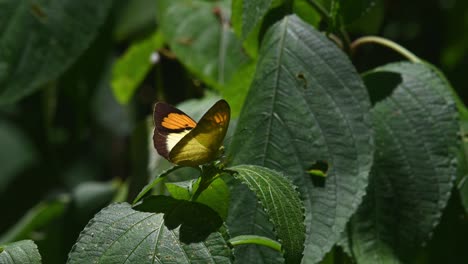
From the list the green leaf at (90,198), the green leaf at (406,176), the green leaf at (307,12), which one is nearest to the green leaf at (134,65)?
the green leaf at (90,198)

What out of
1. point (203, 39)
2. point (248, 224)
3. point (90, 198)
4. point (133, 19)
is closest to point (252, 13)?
point (248, 224)

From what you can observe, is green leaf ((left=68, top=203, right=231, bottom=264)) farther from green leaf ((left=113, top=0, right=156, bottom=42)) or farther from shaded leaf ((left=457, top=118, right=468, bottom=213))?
green leaf ((left=113, top=0, right=156, bottom=42))

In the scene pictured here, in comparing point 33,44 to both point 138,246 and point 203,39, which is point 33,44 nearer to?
point 203,39

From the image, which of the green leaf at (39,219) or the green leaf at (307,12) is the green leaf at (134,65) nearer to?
the green leaf at (39,219)

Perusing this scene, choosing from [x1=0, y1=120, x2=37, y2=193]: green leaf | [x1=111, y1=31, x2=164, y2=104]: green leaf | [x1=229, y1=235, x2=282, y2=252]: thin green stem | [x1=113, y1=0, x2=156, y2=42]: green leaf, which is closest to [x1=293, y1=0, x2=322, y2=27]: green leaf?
[x1=229, y1=235, x2=282, y2=252]: thin green stem

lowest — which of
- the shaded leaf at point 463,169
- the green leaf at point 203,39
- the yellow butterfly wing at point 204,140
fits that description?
the shaded leaf at point 463,169
